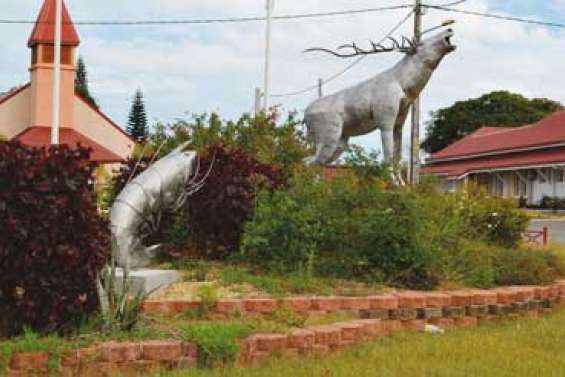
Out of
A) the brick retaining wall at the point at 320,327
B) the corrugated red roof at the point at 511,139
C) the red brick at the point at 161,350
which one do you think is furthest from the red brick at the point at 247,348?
the corrugated red roof at the point at 511,139

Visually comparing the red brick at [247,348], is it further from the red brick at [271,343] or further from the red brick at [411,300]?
the red brick at [411,300]

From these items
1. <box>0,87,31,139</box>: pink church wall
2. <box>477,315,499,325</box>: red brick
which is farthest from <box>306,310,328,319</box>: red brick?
<box>0,87,31,139</box>: pink church wall

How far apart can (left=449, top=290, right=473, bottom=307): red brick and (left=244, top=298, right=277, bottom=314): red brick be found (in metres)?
2.01

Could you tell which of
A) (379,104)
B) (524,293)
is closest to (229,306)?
(524,293)

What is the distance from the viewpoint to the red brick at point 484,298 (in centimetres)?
852

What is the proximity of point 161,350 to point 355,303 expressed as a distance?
91.7 inches

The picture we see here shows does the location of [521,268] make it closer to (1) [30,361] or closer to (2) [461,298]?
(2) [461,298]

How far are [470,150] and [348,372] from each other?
45.8 meters

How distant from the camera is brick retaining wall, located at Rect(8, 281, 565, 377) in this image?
5.54 m

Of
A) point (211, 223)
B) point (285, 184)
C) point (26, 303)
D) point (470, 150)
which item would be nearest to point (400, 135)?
point (285, 184)

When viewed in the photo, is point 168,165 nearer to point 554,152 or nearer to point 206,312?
point 206,312

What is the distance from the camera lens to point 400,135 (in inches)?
500

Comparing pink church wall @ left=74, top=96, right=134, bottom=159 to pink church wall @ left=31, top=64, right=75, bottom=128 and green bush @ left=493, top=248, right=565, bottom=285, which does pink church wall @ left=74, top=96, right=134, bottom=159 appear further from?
green bush @ left=493, top=248, right=565, bottom=285

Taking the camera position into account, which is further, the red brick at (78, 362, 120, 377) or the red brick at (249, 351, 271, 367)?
the red brick at (249, 351, 271, 367)
